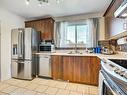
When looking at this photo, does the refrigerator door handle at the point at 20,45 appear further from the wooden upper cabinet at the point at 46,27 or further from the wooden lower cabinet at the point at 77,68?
the wooden lower cabinet at the point at 77,68

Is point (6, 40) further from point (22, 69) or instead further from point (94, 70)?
point (94, 70)

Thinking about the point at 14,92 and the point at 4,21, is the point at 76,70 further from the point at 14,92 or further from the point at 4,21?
the point at 4,21

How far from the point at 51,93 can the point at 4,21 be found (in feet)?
8.58

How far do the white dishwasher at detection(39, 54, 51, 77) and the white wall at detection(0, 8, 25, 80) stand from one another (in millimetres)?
1055

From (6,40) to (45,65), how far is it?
150cm

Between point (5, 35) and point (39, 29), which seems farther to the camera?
point (39, 29)

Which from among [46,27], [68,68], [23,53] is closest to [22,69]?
[23,53]

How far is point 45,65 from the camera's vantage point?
3.30 m

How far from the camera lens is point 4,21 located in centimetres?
314

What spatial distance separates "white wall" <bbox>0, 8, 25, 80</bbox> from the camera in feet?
10.1

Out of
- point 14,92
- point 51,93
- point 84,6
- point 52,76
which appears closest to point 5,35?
point 14,92

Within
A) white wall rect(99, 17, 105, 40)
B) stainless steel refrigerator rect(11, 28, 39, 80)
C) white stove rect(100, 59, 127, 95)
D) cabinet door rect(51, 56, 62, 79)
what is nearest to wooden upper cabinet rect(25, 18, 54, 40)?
stainless steel refrigerator rect(11, 28, 39, 80)

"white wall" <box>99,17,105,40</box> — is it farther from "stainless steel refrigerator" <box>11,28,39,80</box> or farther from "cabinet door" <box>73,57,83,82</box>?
"stainless steel refrigerator" <box>11,28,39,80</box>

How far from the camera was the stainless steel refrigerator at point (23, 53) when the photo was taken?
10.4ft
